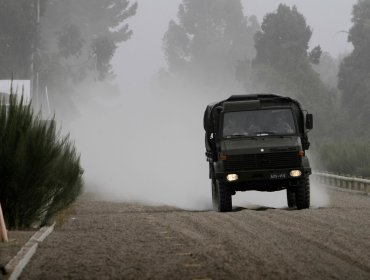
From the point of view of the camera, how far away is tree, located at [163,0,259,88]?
152 meters

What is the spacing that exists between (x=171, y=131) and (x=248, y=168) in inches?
1438

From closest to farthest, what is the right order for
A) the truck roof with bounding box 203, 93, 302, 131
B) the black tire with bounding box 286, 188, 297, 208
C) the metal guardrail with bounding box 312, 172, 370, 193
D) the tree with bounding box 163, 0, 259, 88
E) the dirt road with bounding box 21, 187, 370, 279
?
1. the dirt road with bounding box 21, 187, 370, 279
2. the truck roof with bounding box 203, 93, 302, 131
3. the black tire with bounding box 286, 188, 297, 208
4. the metal guardrail with bounding box 312, 172, 370, 193
5. the tree with bounding box 163, 0, 259, 88

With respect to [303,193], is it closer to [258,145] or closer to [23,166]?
[258,145]

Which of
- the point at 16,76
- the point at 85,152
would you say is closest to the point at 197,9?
the point at 16,76

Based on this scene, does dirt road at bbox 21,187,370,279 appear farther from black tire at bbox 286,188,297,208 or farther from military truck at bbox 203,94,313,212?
black tire at bbox 286,188,297,208

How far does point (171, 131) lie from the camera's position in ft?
196

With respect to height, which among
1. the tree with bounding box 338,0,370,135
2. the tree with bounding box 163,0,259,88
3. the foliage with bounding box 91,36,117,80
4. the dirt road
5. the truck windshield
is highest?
the tree with bounding box 163,0,259,88

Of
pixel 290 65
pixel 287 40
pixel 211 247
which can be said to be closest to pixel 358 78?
pixel 290 65

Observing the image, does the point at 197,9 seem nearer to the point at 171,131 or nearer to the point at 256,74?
the point at 256,74

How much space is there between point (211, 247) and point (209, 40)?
5593 inches

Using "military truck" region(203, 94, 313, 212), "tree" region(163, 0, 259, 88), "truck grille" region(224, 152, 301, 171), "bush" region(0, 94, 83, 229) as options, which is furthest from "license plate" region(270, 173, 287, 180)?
"tree" region(163, 0, 259, 88)

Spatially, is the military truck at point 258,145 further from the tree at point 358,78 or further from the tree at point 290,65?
the tree at point 290,65

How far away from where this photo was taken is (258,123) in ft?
77.9

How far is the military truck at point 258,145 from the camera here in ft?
76.2
